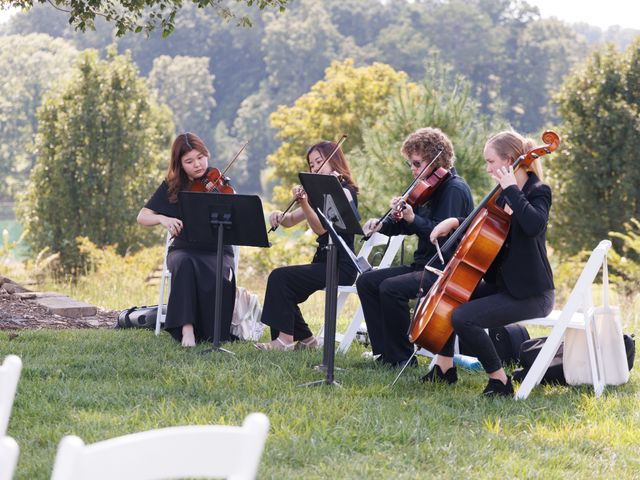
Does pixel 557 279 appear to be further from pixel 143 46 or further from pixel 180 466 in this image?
pixel 143 46

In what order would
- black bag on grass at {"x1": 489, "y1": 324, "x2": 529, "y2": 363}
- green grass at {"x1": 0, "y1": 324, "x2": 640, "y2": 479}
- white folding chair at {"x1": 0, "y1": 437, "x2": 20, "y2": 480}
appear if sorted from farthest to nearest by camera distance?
black bag on grass at {"x1": 489, "y1": 324, "x2": 529, "y2": 363}, green grass at {"x1": 0, "y1": 324, "x2": 640, "y2": 479}, white folding chair at {"x1": 0, "y1": 437, "x2": 20, "y2": 480}

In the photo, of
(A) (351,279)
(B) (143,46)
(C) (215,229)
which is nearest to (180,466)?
(C) (215,229)

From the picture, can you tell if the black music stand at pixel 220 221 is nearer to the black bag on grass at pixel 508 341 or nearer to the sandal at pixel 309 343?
the sandal at pixel 309 343

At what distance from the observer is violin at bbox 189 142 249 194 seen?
6074mm

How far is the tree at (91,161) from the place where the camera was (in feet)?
42.4

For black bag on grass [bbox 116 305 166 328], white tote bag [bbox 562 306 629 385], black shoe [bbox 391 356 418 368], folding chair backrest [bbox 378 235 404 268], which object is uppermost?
folding chair backrest [bbox 378 235 404 268]

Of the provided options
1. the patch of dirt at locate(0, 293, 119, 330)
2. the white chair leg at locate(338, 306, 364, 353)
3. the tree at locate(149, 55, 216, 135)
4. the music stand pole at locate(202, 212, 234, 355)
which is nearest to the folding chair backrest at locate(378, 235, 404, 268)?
the white chair leg at locate(338, 306, 364, 353)

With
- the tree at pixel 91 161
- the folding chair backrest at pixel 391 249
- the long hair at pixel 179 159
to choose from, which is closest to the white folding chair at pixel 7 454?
the folding chair backrest at pixel 391 249

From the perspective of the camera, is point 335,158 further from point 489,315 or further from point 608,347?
point 608,347

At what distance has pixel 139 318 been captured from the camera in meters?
6.68

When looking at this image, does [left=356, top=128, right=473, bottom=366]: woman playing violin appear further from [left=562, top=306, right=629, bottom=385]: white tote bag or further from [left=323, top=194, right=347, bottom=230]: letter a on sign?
[left=562, top=306, right=629, bottom=385]: white tote bag

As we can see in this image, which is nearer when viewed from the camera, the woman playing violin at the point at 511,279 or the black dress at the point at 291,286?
the woman playing violin at the point at 511,279

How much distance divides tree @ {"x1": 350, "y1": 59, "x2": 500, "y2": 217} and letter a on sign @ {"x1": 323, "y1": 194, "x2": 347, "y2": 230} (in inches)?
225

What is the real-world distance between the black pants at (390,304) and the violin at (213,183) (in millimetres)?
1116
